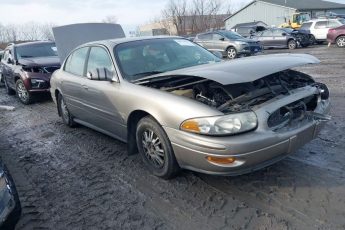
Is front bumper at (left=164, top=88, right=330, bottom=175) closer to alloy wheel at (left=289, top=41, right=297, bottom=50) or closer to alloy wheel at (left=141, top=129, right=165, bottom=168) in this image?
alloy wheel at (left=141, top=129, right=165, bottom=168)

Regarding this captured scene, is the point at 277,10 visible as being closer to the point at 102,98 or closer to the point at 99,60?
the point at 99,60

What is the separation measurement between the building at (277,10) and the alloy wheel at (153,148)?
48690mm

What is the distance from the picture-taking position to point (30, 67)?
9148mm

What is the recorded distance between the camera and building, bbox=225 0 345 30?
164ft

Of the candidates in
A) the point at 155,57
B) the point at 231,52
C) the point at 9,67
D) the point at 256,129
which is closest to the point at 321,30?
the point at 231,52

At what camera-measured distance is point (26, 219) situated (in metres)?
3.40

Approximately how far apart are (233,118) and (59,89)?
3.93 meters

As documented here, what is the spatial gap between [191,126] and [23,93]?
743 centimetres

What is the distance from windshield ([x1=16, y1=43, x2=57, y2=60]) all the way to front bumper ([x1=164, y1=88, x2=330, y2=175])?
7889 millimetres

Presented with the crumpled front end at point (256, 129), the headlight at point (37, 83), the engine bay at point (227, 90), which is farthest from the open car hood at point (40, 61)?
the crumpled front end at point (256, 129)

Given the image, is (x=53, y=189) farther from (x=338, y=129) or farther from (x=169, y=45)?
(x=338, y=129)

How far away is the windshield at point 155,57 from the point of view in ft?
14.7

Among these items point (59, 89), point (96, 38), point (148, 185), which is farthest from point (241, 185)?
point (96, 38)

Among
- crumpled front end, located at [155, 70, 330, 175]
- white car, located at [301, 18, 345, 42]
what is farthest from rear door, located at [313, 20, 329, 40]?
crumpled front end, located at [155, 70, 330, 175]
